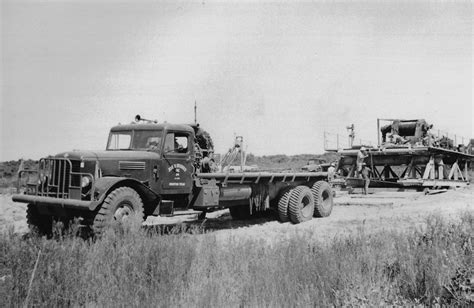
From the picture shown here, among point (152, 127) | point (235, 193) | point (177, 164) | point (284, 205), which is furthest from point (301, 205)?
point (152, 127)

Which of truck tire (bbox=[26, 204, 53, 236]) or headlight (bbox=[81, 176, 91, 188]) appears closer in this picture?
headlight (bbox=[81, 176, 91, 188])

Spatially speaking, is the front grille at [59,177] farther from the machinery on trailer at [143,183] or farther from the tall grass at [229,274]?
the tall grass at [229,274]

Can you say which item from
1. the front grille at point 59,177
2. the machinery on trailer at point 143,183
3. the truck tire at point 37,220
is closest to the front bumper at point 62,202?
the machinery on trailer at point 143,183

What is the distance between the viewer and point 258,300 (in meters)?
4.18

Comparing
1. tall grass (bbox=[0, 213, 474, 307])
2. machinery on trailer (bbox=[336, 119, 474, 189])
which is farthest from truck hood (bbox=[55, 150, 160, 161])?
machinery on trailer (bbox=[336, 119, 474, 189])

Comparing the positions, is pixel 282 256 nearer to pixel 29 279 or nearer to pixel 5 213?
pixel 29 279

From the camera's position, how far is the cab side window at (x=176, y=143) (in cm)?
968

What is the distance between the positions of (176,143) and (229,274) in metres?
5.57

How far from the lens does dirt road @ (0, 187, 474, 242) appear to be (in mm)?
9315

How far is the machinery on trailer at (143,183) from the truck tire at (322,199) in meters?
0.87

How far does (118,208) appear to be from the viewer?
8172 millimetres

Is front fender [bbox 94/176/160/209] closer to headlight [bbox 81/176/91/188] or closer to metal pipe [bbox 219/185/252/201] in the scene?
headlight [bbox 81/176/91/188]

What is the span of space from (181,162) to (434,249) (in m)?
5.86

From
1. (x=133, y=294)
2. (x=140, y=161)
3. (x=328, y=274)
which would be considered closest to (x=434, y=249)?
(x=328, y=274)
